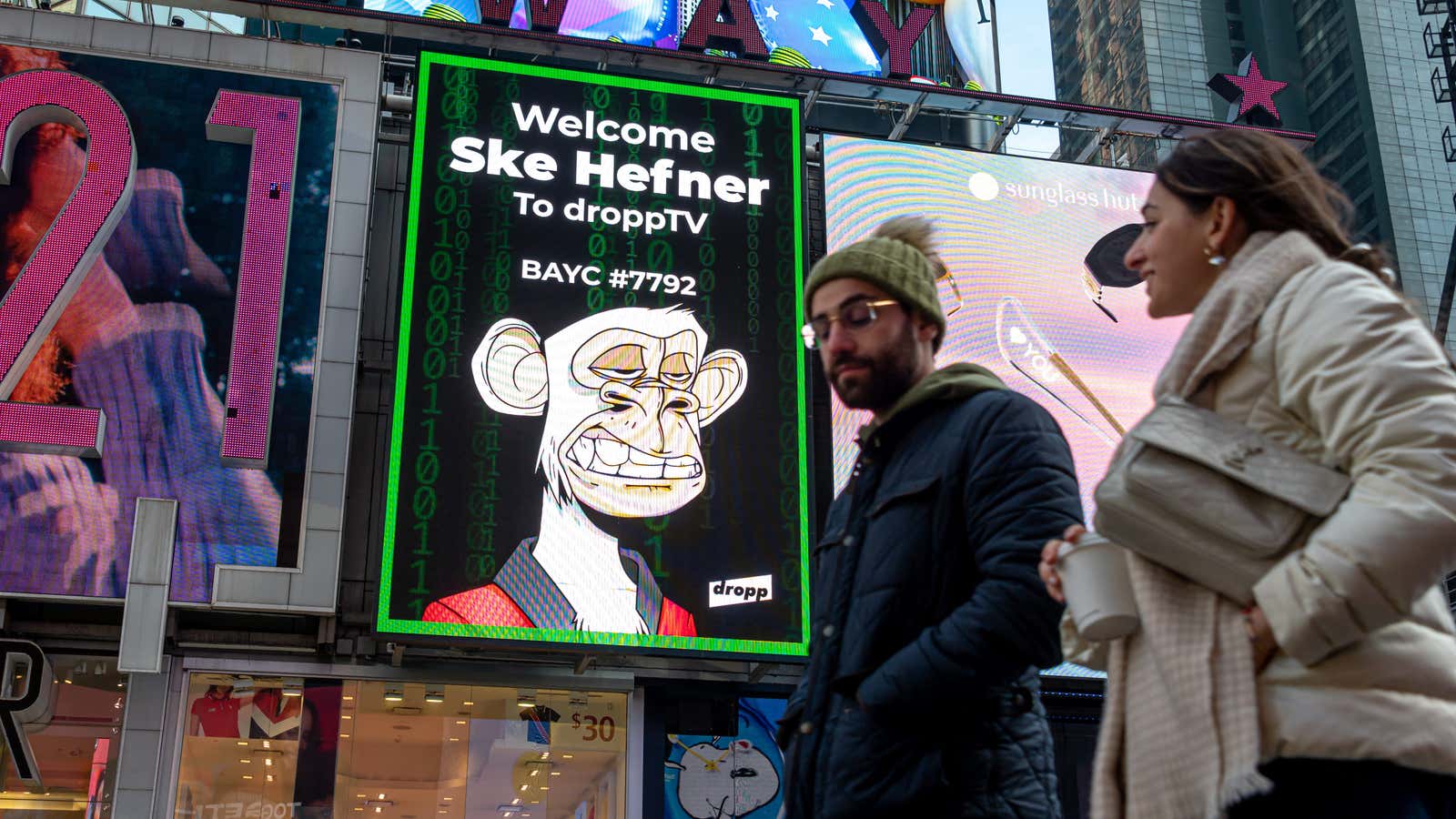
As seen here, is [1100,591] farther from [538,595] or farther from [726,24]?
[726,24]

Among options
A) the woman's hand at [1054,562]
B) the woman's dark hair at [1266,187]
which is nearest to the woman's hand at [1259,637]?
the woman's hand at [1054,562]

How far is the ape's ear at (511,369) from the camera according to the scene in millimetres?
13641

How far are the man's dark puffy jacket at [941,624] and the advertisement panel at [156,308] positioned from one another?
1093 cm

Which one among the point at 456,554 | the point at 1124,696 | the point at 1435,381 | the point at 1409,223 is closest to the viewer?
the point at 1435,381

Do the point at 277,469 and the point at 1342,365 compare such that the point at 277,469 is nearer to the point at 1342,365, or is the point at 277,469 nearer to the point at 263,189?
the point at 263,189

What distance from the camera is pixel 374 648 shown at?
45.5 ft

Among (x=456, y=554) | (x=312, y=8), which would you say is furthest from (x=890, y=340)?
(x=312, y=8)

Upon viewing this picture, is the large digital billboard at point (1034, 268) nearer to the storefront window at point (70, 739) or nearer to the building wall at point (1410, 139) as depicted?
the storefront window at point (70, 739)

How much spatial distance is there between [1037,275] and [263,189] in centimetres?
831

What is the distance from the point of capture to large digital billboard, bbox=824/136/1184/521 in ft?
51.4

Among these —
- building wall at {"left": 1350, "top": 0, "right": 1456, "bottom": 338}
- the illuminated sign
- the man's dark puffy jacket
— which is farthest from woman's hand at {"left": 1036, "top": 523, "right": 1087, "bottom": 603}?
building wall at {"left": 1350, "top": 0, "right": 1456, "bottom": 338}

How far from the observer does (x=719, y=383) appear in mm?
14258

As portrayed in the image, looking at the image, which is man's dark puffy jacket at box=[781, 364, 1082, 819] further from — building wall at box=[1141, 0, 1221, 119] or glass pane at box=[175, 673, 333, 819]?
building wall at box=[1141, 0, 1221, 119]

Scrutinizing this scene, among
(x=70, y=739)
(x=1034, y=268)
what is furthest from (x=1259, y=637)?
(x=1034, y=268)
